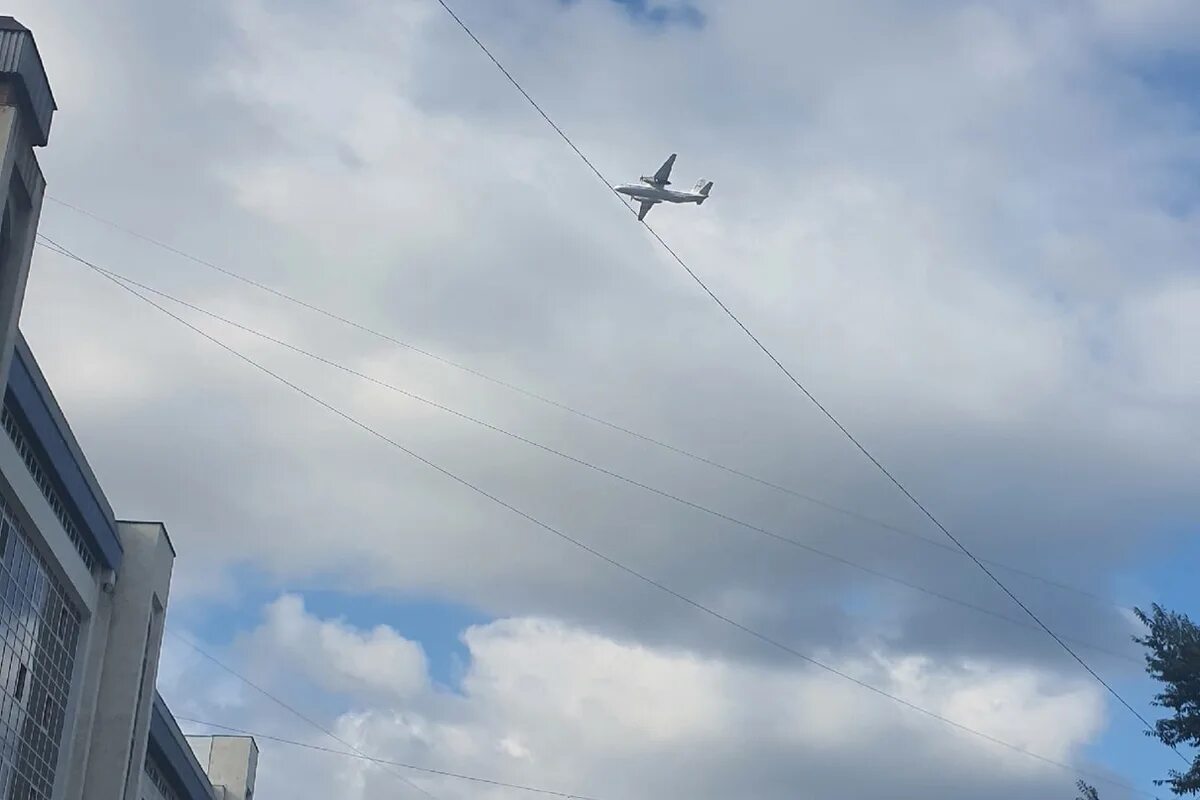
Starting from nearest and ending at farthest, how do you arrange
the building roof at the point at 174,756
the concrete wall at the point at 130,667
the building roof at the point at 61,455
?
the building roof at the point at 61,455 → the concrete wall at the point at 130,667 → the building roof at the point at 174,756

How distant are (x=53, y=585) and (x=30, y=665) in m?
3.33

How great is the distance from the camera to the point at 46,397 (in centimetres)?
4609

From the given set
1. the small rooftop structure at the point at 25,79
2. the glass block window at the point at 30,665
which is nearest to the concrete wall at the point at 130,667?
the glass block window at the point at 30,665

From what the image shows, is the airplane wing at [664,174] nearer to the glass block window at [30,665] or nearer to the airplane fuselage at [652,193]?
the airplane fuselage at [652,193]

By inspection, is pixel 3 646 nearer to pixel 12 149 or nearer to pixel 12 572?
pixel 12 572

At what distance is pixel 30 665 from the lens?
4675cm

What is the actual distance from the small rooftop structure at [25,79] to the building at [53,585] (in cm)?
4

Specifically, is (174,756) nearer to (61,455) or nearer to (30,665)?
(30,665)

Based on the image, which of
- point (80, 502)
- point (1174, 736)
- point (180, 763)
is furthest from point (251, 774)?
point (1174, 736)

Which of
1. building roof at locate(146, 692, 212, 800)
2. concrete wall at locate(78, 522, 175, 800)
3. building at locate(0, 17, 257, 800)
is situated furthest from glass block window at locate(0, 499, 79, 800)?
building roof at locate(146, 692, 212, 800)

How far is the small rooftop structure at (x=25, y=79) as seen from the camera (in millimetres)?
39031

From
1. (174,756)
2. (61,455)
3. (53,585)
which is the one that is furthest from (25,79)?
(174,756)

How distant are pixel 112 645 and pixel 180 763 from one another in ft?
41.5

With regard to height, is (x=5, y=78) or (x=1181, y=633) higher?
(x=5, y=78)
